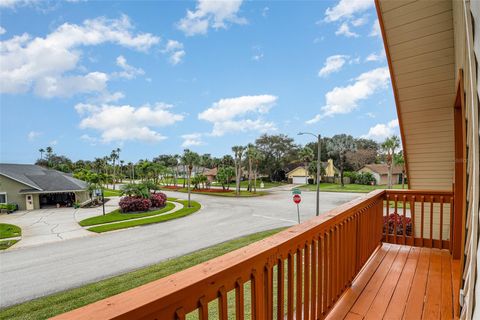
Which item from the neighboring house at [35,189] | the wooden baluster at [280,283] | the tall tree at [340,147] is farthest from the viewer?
the tall tree at [340,147]

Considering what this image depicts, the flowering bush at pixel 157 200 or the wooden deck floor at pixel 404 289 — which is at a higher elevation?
the wooden deck floor at pixel 404 289

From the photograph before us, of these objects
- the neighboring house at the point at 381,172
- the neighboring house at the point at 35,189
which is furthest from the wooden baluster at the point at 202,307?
the neighboring house at the point at 381,172

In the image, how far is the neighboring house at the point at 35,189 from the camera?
19.9 m

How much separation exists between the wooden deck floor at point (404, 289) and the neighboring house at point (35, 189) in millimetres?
25591

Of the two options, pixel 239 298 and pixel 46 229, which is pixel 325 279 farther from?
pixel 46 229

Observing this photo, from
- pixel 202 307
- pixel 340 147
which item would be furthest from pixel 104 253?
pixel 340 147

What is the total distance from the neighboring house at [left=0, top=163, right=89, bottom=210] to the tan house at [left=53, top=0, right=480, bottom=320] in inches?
934

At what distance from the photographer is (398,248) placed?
3.46m

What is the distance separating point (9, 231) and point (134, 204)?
22.7 ft

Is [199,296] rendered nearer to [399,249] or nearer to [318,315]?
[318,315]

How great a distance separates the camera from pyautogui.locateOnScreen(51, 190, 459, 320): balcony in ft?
2.33

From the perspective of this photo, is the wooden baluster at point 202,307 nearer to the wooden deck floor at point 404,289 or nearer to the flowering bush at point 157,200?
the wooden deck floor at point 404,289

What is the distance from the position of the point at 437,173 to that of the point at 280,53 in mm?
16351

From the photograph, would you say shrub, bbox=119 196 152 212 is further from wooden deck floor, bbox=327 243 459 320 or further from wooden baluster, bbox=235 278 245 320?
wooden baluster, bbox=235 278 245 320
